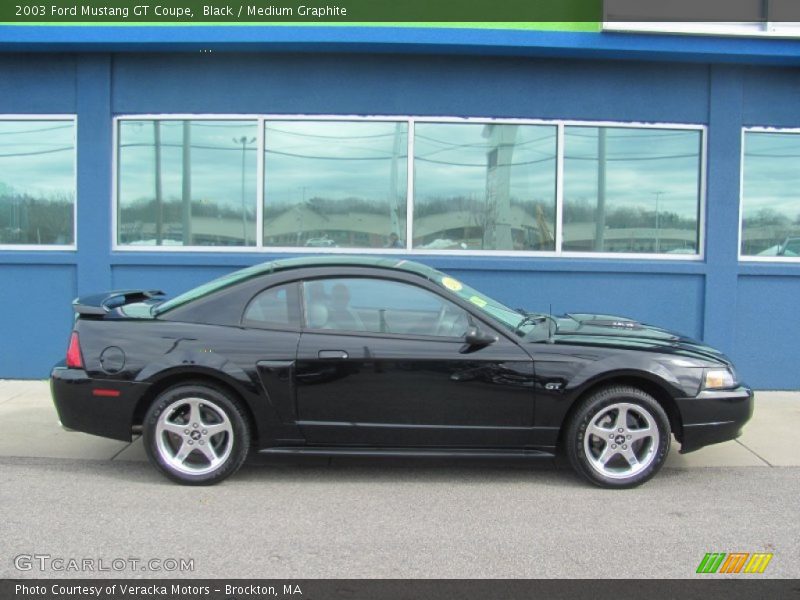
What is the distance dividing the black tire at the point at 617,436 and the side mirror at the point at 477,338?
77 centimetres

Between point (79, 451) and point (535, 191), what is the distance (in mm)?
5414

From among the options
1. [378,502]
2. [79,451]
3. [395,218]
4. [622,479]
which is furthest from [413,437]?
[395,218]

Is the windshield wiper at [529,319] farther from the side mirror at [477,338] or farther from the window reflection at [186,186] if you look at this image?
the window reflection at [186,186]

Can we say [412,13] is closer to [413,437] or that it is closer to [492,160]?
[492,160]

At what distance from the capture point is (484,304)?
533cm

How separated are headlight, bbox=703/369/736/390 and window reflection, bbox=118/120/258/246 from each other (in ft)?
17.0

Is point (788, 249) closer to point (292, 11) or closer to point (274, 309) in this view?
point (292, 11)

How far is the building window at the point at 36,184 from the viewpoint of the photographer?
834cm

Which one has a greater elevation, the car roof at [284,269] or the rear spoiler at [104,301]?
the car roof at [284,269]

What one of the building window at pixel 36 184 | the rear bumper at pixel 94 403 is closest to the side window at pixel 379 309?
the rear bumper at pixel 94 403

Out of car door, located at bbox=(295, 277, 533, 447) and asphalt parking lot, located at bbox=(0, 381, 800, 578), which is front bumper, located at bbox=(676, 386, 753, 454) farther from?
car door, located at bbox=(295, 277, 533, 447)

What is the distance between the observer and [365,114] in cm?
814

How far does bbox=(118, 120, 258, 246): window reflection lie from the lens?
8.31 meters

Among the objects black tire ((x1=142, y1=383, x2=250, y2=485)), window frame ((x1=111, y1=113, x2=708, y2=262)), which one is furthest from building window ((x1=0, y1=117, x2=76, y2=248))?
black tire ((x1=142, y1=383, x2=250, y2=485))
